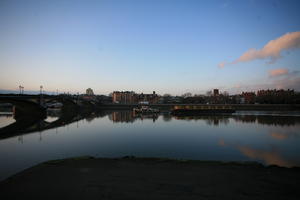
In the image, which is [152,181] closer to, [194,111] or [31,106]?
[31,106]

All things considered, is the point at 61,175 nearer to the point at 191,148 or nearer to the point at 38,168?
the point at 38,168

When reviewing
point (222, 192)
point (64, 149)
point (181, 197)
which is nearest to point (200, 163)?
point (222, 192)

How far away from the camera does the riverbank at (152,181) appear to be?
677 centimetres

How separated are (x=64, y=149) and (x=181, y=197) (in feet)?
45.7

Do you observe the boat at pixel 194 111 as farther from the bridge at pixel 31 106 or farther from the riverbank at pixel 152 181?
the riverbank at pixel 152 181

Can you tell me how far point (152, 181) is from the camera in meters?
8.01

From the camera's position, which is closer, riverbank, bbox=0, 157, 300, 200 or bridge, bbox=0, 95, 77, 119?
riverbank, bbox=0, 157, 300, 200

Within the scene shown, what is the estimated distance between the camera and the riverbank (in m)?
6.77

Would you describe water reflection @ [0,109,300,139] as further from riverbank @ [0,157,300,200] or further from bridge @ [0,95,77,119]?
riverbank @ [0,157,300,200]

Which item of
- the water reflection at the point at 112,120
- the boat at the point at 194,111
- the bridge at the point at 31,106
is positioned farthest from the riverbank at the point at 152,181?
the boat at the point at 194,111

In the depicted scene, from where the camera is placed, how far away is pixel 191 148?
1711 centimetres

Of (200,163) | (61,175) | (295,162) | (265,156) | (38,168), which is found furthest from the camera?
(265,156)

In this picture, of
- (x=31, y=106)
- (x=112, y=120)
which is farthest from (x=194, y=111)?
(x=31, y=106)

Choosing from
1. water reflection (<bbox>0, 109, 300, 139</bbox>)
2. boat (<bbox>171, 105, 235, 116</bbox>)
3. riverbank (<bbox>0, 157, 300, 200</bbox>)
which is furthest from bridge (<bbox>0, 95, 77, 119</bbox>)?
riverbank (<bbox>0, 157, 300, 200</bbox>)
